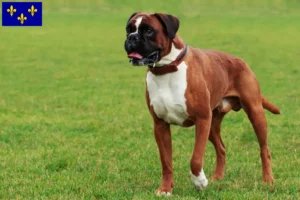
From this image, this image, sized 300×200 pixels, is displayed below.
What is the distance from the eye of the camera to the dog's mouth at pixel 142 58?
19.4 feet

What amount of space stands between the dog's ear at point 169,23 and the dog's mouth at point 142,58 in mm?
221

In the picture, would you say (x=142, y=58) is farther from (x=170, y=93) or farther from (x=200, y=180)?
(x=200, y=180)

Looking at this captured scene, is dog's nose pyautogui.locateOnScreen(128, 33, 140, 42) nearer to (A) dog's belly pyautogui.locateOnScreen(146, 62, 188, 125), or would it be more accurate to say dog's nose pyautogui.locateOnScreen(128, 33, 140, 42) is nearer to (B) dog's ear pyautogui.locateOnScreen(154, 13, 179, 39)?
(B) dog's ear pyautogui.locateOnScreen(154, 13, 179, 39)

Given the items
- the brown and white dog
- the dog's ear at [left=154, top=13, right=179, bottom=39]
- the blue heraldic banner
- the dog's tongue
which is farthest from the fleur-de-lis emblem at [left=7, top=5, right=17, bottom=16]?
the dog's tongue

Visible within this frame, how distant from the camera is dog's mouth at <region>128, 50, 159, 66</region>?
19.4ft

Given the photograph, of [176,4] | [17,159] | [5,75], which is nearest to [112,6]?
[176,4]

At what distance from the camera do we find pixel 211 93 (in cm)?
662

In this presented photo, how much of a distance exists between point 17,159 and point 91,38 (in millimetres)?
26658

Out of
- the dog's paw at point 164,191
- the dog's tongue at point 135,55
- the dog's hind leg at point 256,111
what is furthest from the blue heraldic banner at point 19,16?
the dog's tongue at point 135,55

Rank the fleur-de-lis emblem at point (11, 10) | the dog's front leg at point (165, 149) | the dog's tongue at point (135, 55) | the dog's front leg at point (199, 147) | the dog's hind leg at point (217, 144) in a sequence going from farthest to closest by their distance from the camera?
the fleur-de-lis emblem at point (11, 10) < the dog's hind leg at point (217, 144) < the dog's front leg at point (165, 149) < the dog's front leg at point (199, 147) < the dog's tongue at point (135, 55)

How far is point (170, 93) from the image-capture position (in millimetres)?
6188

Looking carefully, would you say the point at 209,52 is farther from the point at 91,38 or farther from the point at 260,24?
the point at 260,24

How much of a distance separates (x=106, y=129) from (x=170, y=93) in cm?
498

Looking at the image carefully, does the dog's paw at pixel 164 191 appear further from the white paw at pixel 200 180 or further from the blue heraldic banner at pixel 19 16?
the blue heraldic banner at pixel 19 16
